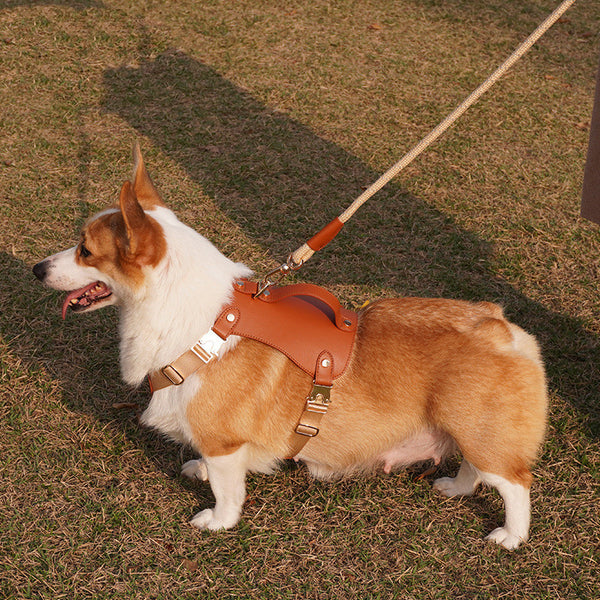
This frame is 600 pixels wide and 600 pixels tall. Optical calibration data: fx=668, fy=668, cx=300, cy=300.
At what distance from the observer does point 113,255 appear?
2.68 meters

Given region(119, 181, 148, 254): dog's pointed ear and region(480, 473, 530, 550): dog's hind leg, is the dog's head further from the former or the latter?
region(480, 473, 530, 550): dog's hind leg

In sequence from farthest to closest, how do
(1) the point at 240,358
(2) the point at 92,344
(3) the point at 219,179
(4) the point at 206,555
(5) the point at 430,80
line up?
(5) the point at 430,80 < (3) the point at 219,179 < (2) the point at 92,344 < (4) the point at 206,555 < (1) the point at 240,358

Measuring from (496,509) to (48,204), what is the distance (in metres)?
4.05

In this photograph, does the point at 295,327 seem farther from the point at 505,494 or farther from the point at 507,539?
the point at 507,539

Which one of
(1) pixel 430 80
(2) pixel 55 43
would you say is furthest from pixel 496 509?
(2) pixel 55 43

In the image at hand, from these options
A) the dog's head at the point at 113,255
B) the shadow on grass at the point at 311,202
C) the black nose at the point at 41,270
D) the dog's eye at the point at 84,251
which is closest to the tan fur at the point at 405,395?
the dog's head at the point at 113,255

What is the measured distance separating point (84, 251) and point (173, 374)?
637mm

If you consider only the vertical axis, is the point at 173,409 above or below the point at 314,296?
below

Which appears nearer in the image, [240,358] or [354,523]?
[240,358]

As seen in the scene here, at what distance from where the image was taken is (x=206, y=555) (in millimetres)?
3018

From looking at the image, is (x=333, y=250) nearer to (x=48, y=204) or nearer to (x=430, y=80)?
(x=48, y=204)

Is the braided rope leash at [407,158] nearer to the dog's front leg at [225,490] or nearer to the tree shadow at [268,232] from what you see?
the dog's front leg at [225,490]

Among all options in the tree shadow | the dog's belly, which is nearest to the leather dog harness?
the dog's belly

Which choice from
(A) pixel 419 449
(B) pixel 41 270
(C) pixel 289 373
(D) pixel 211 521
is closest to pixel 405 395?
(A) pixel 419 449
